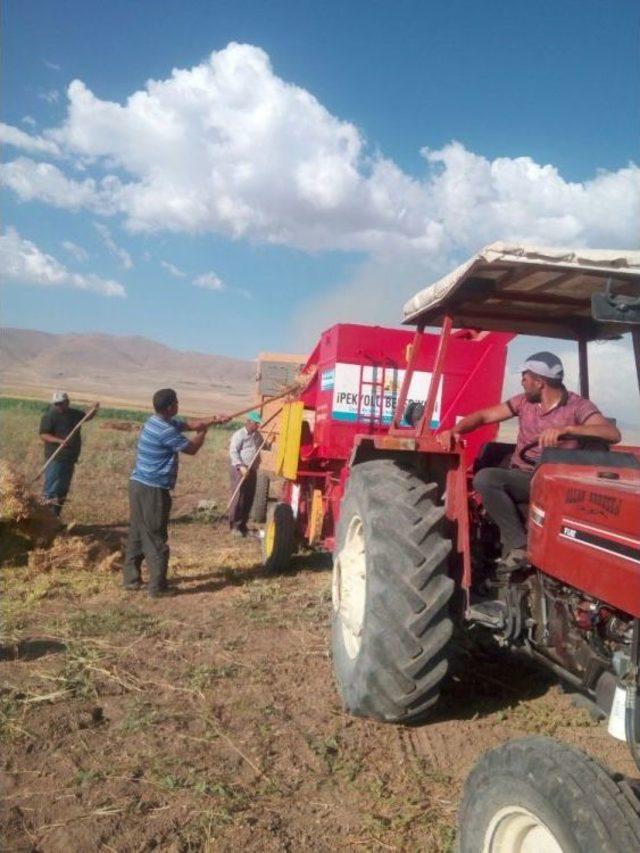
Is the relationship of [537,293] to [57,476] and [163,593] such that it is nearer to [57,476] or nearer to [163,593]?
[163,593]

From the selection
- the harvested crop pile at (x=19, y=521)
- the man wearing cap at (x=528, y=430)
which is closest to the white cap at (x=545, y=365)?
the man wearing cap at (x=528, y=430)

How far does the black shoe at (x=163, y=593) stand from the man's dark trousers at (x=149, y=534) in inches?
0.7

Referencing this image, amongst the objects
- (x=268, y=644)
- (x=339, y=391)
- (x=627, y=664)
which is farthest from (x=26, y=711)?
(x=339, y=391)

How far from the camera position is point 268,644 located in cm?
516

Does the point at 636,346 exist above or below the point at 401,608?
above

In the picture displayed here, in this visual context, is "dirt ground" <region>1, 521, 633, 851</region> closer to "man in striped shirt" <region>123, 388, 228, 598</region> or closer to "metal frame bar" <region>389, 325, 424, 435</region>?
"man in striped shirt" <region>123, 388, 228, 598</region>

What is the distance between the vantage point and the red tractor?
2.63 metres

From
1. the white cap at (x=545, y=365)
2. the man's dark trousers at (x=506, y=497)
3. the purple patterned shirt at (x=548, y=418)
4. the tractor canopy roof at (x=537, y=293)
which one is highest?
the tractor canopy roof at (x=537, y=293)

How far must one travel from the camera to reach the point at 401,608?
346cm

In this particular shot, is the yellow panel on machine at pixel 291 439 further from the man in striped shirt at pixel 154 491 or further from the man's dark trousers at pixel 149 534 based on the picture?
the man's dark trousers at pixel 149 534

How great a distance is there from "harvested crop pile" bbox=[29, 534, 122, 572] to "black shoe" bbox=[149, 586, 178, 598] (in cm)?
78

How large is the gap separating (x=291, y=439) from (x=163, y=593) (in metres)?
1.82

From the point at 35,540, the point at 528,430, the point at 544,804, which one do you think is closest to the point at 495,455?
the point at 528,430

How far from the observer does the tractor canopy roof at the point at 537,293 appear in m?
3.09
